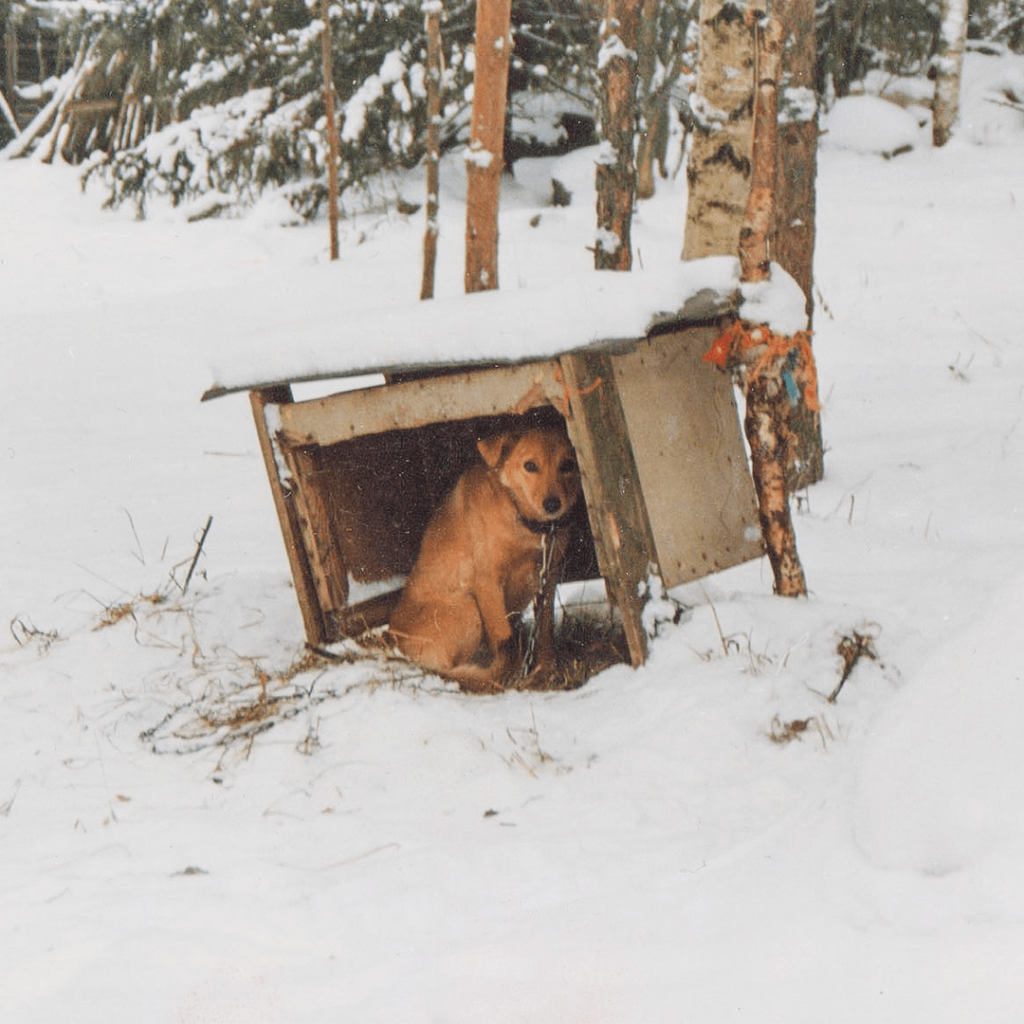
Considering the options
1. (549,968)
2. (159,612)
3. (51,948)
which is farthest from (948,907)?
(159,612)

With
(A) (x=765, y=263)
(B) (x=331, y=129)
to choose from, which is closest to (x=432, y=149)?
(B) (x=331, y=129)

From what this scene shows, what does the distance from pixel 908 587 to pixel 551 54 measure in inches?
376

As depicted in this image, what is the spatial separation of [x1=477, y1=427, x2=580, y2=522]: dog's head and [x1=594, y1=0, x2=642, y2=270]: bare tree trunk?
148 centimetres

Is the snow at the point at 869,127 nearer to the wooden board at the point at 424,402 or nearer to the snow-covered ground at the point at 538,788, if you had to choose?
the snow-covered ground at the point at 538,788

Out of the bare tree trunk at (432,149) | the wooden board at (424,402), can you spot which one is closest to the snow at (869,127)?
the bare tree trunk at (432,149)

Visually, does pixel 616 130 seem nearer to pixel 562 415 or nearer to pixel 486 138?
pixel 486 138

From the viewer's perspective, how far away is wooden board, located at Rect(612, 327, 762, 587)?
4203 millimetres

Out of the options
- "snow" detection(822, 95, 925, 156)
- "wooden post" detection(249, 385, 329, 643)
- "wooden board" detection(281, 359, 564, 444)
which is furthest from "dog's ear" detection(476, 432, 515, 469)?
"snow" detection(822, 95, 925, 156)

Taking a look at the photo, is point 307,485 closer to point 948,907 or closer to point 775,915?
point 775,915

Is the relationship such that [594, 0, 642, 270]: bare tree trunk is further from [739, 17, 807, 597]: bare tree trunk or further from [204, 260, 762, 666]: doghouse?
[739, 17, 807, 597]: bare tree trunk

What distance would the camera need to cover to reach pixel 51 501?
747 centimetres

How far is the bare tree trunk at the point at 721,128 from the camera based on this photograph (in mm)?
5383

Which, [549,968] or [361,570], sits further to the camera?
[361,570]

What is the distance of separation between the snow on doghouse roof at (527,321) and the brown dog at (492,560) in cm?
77
